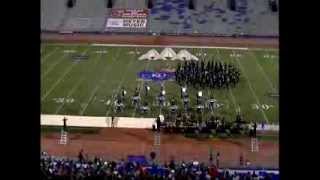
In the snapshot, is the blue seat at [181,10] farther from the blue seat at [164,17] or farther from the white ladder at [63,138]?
the white ladder at [63,138]

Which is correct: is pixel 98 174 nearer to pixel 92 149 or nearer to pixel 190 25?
pixel 92 149

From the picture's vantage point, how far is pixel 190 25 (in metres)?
22.9

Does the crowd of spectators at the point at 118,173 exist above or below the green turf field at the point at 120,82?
below

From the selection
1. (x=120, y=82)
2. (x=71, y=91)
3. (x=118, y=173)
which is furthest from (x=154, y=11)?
(x=118, y=173)

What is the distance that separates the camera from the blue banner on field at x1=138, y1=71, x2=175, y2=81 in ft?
51.7

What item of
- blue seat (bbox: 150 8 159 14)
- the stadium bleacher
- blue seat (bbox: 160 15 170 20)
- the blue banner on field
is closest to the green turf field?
the blue banner on field

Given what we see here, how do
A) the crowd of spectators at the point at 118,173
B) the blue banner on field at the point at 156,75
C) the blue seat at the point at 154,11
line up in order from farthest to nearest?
1. the blue seat at the point at 154,11
2. the blue banner on field at the point at 156,75
3. the crowd of spectators at the point at 118,173

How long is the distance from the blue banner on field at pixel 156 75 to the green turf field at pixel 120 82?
0.24m

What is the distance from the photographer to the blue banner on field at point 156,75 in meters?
Answer: 15.8

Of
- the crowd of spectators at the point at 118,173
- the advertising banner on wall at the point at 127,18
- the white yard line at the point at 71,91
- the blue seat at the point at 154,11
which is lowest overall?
the crowd of spectators at the point at 118,173

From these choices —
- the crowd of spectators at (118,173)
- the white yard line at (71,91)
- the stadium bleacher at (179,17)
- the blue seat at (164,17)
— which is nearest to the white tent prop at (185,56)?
the white yard line at (71,91)

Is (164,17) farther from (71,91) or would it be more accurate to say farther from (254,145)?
(254,145)
